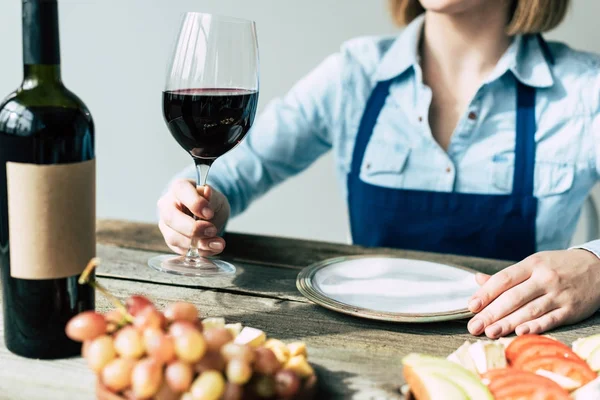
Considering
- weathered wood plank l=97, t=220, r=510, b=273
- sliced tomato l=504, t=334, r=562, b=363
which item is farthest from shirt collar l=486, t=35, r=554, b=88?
sliced tomato l=504, t=334, r=562, b=363

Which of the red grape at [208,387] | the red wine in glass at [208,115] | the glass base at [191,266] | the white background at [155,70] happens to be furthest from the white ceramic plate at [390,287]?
the white background at [155,70]

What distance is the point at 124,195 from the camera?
267 cm

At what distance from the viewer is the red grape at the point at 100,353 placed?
557 mm

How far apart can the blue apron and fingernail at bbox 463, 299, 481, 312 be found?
649mm

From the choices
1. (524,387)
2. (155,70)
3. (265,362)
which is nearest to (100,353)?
(265,362)

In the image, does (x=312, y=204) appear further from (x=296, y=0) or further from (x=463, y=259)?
(x=463, y=259)

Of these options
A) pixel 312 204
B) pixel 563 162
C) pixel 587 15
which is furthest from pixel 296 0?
pixel 563 162

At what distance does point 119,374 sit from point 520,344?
424 mm

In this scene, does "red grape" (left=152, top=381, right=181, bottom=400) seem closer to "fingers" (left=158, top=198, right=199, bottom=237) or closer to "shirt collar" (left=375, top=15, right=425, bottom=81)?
"fingers" (left=158, top=198, right=199, bottom=237)

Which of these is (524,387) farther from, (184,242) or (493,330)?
(184,242)

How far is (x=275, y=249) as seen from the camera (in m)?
1.18

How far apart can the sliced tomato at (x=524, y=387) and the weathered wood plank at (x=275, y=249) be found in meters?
0.49

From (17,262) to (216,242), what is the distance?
35 centimetres

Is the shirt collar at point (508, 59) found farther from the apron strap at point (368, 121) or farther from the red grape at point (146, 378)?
the red grape at point (146, 378)
